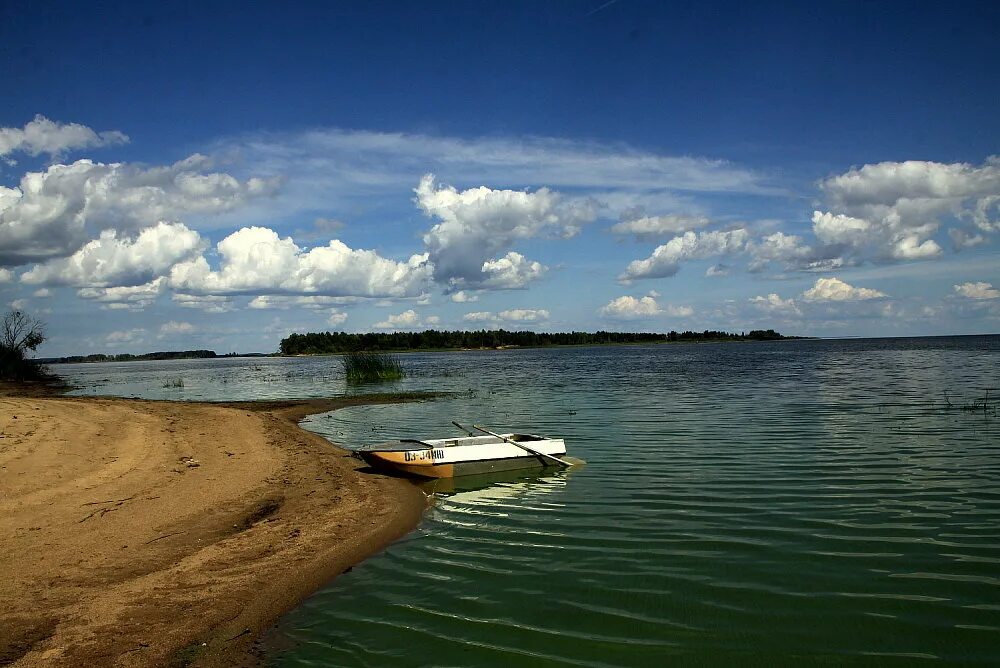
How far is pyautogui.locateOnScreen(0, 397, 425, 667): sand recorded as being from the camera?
724 cm

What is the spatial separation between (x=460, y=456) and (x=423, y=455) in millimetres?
932

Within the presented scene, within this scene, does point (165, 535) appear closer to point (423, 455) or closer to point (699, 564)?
point (423, 455)

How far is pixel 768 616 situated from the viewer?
7867 mm

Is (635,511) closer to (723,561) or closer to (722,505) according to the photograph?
(722,505)

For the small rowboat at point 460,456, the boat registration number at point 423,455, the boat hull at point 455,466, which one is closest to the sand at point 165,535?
the boat hull at point 455,466

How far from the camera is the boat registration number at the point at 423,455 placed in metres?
16.3

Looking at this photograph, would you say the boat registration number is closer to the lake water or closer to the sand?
the sand

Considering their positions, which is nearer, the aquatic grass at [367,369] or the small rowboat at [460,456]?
the small rowboat at [460,456]

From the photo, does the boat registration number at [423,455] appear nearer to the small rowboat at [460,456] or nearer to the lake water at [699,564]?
the small rowboat at [460,456]

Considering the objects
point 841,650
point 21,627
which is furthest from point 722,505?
point 21,627

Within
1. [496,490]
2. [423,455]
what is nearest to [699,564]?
[496,490]

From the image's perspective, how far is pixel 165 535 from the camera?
1065 centimetres

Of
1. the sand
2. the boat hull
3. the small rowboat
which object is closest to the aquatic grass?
the sand

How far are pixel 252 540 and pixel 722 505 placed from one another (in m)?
8.21
